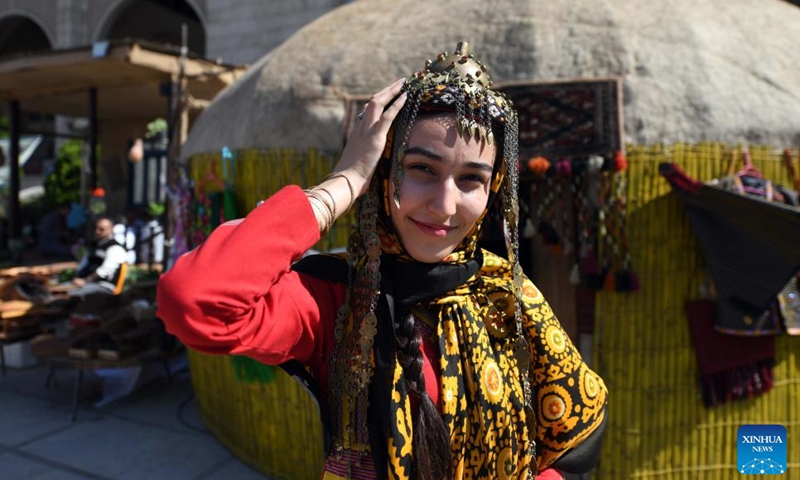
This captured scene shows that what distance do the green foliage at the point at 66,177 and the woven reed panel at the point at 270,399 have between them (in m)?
13.2

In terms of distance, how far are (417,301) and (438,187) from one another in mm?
296

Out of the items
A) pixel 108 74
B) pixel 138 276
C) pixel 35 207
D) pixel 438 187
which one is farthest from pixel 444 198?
pixel 35 207

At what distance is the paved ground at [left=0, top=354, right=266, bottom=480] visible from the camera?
4.10m

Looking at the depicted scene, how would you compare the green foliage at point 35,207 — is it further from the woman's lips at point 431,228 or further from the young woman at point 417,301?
the woman's lips at point 431,228

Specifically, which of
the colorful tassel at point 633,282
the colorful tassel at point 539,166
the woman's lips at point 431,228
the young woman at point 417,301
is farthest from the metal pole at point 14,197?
the woman's lips at point 431,228

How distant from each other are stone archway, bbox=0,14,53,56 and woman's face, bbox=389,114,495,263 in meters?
23.1

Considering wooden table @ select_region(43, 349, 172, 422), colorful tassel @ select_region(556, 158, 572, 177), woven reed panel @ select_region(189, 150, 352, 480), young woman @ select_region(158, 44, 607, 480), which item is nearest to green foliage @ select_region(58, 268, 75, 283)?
wooden table @ select_region(43, 349, 172, 422)

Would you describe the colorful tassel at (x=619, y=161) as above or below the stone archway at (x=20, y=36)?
below

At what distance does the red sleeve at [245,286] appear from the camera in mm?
1180

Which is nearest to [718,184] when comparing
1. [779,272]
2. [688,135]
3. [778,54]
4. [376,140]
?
[688,135]

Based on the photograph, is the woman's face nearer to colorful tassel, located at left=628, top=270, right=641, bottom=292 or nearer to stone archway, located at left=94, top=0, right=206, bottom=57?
colorful tassel, located at left=628, top=270, right=641, bottom=292

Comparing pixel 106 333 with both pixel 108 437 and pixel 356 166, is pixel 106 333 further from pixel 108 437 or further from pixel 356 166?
pixel 356 166

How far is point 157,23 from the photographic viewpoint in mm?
19641

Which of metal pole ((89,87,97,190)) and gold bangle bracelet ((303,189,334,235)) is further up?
metal pole ((89,87,97,190))
